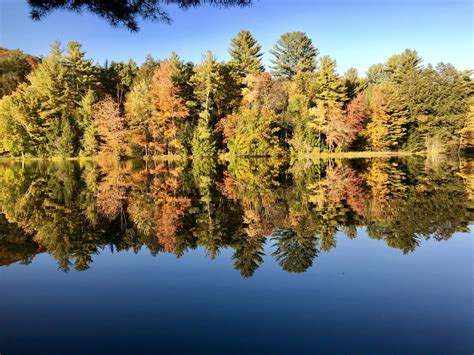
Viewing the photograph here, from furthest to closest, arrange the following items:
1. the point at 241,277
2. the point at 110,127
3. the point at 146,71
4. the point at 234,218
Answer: the point at 146,71
the point at 110,127
the point at 234,218
the point at 241,277

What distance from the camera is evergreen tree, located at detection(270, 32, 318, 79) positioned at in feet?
215

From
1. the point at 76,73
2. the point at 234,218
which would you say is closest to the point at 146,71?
the point at 76,73

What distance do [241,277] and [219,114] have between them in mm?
38008

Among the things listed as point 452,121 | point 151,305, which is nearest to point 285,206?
point 151,305

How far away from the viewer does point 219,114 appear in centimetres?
4319

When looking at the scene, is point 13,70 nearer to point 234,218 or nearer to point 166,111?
point 166,111

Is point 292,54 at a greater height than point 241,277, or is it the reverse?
point 292,54

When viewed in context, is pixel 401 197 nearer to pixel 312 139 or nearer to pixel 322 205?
pixel 322 205

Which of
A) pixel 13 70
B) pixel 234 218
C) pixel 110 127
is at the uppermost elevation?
pixel 13 70

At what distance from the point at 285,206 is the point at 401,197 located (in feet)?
13.6

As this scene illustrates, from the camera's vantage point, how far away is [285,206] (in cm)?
1215

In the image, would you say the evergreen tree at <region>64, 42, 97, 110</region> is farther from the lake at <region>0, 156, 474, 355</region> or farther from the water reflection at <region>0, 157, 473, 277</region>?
the lake at <region>0, 156, 474, 355</region>

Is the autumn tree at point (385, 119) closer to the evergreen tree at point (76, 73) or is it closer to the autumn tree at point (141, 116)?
the autumn tree at point (141, 116)

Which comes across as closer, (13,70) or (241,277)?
(241,277)
